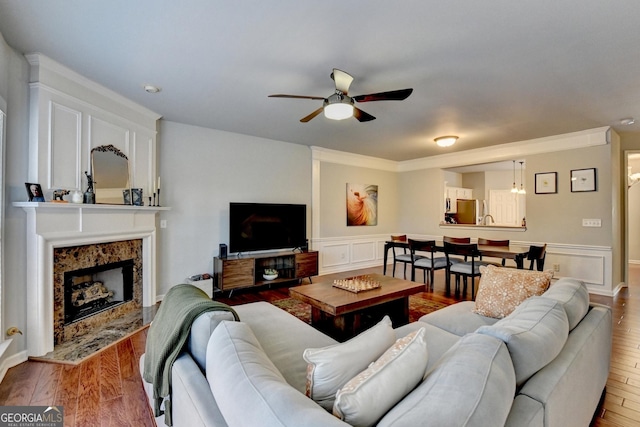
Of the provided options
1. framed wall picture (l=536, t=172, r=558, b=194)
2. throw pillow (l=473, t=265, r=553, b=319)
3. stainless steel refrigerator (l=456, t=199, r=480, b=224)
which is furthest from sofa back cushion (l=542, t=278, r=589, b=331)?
stainless steel refrigerator (l=456, t=199, r=480, b=224)

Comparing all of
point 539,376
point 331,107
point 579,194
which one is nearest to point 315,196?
point 331,107

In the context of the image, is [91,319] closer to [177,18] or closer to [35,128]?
[35,128]

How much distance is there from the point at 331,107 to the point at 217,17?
1.11 metres

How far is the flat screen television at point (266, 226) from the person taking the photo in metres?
4.35

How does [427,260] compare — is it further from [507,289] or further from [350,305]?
[350,305]

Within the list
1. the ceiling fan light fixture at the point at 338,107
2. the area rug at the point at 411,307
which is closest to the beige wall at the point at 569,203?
the area rug at the point at 411,307

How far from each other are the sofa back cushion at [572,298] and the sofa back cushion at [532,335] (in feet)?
0.55

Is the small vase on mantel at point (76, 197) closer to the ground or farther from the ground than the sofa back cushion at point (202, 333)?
farther from the ground

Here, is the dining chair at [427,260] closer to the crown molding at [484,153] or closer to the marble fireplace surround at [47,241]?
the crown molding at [484,153]

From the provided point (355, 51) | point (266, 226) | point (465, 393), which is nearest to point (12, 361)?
point (266, 226)

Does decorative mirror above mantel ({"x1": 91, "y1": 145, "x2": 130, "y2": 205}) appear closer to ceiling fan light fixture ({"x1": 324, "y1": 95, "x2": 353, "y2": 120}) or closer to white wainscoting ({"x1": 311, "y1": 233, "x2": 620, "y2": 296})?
ceiling fan light fixture ({"x1": 324, "y1": 95, "x2": 353, "y2": 120})

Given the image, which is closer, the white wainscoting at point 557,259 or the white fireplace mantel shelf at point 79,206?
the white fireplace mantel shelf at point 79,206

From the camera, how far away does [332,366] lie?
96cm

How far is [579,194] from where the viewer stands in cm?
453
